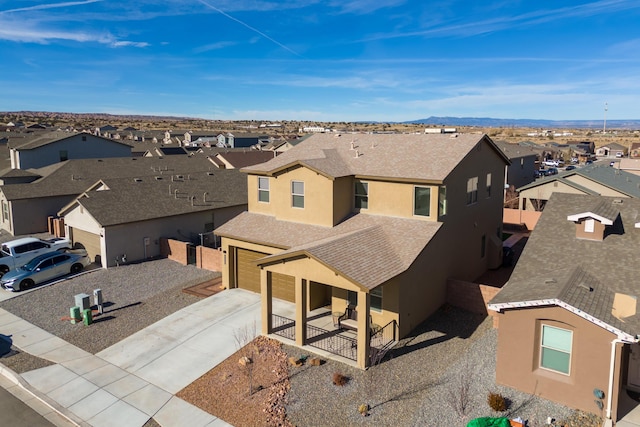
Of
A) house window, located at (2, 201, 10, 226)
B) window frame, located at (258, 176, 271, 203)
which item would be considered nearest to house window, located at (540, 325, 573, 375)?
window frame, located at (258, 176, 271, 203)

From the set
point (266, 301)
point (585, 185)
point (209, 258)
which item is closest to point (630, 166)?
point (585, 185)

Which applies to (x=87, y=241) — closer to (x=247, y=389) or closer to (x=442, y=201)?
(x=247, y=389)

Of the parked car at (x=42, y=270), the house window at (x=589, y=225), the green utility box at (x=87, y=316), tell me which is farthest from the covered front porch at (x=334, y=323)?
the parked car at (x=42, y=270)

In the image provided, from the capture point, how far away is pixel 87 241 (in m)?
29.0

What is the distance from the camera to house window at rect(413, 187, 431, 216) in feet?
64.7

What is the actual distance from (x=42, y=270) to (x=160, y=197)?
8758 millimetres

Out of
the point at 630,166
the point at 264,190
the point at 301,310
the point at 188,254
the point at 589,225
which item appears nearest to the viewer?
the point at 589,225

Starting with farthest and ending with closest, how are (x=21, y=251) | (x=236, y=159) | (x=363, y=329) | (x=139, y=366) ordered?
(x=236, y=159) < (x=21, y=251) < (x=139, y=366) < (x=363, y=329)

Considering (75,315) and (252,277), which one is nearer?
(75,315)

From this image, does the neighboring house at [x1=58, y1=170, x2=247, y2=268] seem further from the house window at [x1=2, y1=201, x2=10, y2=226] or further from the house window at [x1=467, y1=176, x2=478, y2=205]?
the house window at [x1=467, y1=176, x2=478, y2=205]

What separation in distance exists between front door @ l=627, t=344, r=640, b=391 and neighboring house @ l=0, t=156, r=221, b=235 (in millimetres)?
34080

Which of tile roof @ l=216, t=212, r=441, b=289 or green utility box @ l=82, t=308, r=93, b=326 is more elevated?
tile roof @ l=216, t=212, r=441, b=289

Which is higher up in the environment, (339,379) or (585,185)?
(585,185)

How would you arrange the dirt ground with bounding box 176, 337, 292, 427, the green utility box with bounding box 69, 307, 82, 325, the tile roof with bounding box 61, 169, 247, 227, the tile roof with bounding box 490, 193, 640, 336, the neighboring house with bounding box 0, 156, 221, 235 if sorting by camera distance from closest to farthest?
the tile roof with bounding box 490, 193, 640, 336 → the dirt ground with bounding box 176, 337, 292, 427 → the green utility box with bounding box 69, 307, 82, 325 → the tile roof with bounding box 61, 169, 247, 227 → the neighboring house with bounding box 0, 156, 221, 235
